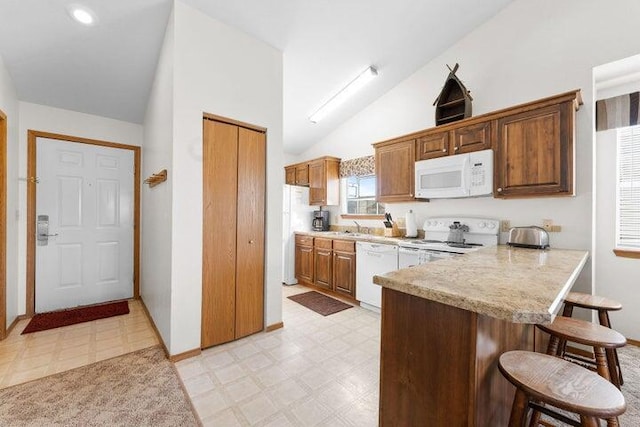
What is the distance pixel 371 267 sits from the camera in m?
3.42

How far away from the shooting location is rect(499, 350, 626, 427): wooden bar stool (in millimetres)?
855

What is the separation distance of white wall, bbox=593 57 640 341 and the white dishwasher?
1.93 m

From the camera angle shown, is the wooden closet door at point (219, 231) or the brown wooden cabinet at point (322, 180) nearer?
the wooden closet door at point (219, 231)

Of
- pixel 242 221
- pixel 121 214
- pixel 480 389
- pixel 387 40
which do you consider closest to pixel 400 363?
pixel 480 389

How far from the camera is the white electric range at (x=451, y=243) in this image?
2.84 metres

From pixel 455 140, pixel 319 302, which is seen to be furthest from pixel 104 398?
pixel 455 140

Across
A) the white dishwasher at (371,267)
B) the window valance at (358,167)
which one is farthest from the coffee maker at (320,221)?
the white dishwasher at (371,267)

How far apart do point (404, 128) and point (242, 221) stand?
8.44ft

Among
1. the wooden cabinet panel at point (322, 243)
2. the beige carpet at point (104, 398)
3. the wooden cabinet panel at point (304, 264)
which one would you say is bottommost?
the beige carpet at point (104, 398)

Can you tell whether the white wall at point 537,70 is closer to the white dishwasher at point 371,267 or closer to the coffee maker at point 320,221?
the white dishwasher at point 371,267

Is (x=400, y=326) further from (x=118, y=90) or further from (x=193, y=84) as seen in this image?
(x=118, y=90)

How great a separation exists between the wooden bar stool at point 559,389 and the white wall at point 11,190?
413 cm

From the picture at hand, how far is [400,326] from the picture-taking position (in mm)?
1182

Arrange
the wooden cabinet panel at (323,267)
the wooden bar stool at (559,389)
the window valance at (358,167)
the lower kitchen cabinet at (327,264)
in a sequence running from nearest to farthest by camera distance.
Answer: the wooden bar stool at (559,389) < the lower kitchen cabinet at (327,264) < the wooden cabinet panel at (323,267) < the window valance at (358,167)
